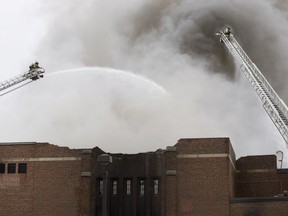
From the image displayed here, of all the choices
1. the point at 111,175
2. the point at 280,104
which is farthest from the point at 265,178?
the point at 111,175

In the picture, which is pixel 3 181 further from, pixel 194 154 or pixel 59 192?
pixel 194 154

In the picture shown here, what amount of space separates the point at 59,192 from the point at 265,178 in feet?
58.9

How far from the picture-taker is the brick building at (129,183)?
36969mm

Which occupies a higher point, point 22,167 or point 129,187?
point 22,167

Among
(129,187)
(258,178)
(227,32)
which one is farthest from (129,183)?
(227,32)

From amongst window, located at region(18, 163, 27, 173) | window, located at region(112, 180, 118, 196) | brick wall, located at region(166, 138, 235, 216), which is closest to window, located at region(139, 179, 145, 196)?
window, located at region(112, 180, 118, 196)

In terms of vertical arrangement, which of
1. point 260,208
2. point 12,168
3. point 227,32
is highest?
point 227,32

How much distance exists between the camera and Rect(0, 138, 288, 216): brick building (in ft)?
121

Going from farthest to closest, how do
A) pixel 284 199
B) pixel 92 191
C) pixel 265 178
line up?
pixel 265 178 < pixel 92 191 < pixel 284 199

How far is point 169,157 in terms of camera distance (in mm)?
37844

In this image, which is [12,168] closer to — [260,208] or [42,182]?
[42,182]

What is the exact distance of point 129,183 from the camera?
39125 millimetres

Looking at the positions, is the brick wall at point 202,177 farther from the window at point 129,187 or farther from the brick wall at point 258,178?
the brick wall at point 258,178

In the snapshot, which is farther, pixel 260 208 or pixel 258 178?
pixel 258 178
